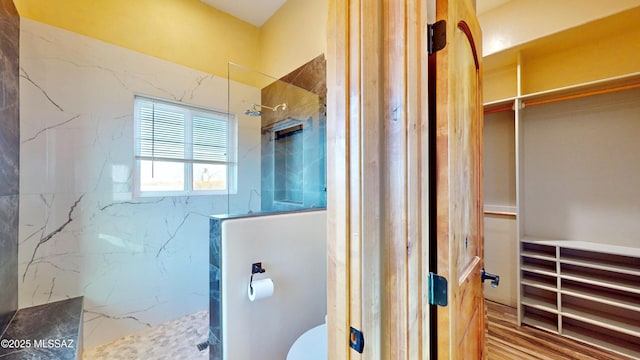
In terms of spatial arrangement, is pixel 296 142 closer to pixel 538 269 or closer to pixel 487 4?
pixel 487 4

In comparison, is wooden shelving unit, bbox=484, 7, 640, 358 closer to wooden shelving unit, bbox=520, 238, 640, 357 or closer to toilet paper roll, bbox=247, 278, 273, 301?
wooden shelving unit, bbox=520, 238, 640, 357

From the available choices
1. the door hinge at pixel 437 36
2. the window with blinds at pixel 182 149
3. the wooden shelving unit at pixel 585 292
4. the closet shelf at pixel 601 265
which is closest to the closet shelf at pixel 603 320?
the wooden shelving unit at pixel 585 292

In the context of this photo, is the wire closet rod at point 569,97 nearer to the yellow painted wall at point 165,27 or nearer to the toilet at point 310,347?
the toilet at point 310,347

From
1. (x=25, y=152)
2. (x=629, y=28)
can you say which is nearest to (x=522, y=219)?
(x=629, y=28)

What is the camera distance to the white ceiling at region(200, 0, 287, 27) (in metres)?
2.75

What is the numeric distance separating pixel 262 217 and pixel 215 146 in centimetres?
155

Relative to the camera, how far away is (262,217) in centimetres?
157

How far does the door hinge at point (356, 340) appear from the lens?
59 centimetres

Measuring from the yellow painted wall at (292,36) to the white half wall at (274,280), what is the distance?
170cm

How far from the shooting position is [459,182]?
86 centimetres

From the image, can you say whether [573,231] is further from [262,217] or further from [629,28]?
[262,217]

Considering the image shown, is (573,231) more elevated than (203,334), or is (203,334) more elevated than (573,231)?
(573,231)

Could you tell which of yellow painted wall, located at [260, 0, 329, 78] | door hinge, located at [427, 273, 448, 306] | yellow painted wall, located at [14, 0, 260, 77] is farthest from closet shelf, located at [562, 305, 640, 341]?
yellow painted wall, located at [14, 0, 260, 77]

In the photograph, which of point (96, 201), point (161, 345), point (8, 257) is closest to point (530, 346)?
point (161, 345)
